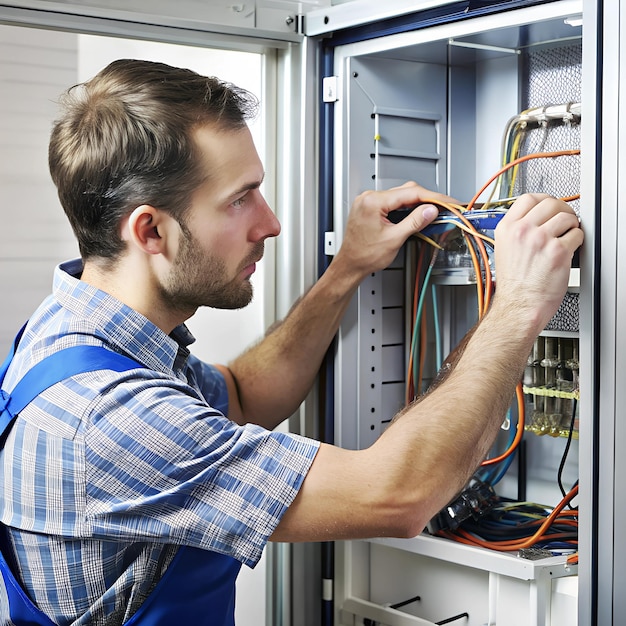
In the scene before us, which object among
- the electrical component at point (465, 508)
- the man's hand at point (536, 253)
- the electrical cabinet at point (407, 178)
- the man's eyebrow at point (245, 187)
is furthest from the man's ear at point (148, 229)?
the electrical component at point (465, 508)

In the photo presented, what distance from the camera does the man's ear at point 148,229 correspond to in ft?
4.65

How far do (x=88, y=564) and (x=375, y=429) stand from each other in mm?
711

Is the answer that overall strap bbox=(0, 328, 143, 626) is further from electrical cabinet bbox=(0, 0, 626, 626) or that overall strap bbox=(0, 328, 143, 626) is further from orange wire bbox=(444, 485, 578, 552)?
orange wire bbox=(444, 485, 578, 552)

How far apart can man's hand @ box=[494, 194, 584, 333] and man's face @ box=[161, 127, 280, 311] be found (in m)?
0.39

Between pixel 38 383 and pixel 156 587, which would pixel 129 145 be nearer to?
pixel 38 383

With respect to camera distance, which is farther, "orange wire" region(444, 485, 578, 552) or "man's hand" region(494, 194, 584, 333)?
"orange wire" region(444, 485, 578, 552)

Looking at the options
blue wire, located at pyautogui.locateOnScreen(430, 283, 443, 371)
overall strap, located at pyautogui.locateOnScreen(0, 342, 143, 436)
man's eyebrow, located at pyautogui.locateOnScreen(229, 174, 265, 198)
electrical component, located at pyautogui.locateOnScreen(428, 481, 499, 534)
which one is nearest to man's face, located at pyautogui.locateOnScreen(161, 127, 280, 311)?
man's eyebrow, located at pyautogui.locateOnScreen(229, 174, 265, 198)

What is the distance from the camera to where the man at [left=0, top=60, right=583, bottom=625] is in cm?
124

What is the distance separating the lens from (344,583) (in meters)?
1.85

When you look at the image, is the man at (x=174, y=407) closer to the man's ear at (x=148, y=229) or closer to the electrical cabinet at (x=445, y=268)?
the man's ear at (x=148, y=229)

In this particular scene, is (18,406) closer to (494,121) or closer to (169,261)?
(169,261)

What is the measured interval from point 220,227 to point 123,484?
45 cm

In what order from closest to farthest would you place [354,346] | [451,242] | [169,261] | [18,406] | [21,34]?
1. [18,406]
2. [169,261]
3. [21,34]
4. [451,242]
5. [354,346]

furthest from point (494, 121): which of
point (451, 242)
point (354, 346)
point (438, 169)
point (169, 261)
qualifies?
point (169, 261)
